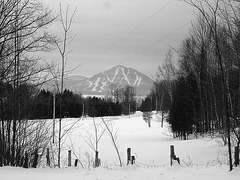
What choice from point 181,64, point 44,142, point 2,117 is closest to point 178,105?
point 181,64

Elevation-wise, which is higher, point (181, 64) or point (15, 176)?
point (181, 64)

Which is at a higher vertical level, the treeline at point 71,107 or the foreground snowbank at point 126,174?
the treeline at point 71,107

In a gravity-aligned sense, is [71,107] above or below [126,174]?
above

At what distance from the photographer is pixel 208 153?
48.8 feet

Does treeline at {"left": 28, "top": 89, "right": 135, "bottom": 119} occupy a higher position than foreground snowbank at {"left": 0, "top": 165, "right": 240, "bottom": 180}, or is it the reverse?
treeline at {"left": 28, "top": 89, "right": 135, "bottom": 119}

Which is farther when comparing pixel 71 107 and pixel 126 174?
pixel 71 107

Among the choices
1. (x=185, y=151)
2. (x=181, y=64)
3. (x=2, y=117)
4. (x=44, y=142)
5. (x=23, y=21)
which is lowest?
(x=185, y=151)

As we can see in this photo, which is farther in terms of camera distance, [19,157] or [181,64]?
[181,64]

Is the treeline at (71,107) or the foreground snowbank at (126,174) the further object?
the treeline at (71,107)

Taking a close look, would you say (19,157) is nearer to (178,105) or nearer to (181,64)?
(178,105)

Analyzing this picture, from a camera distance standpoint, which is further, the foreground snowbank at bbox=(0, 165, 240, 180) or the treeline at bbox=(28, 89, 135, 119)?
the treeline at bbox=(28, 89, 135, 119)

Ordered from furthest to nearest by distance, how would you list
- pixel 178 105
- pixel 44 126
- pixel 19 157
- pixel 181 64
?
pixel 181 64
pixel 178 105
pixel 44 126
pixel 19 157

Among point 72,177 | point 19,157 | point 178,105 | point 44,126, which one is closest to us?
point 72,177

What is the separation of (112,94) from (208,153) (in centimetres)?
12005
